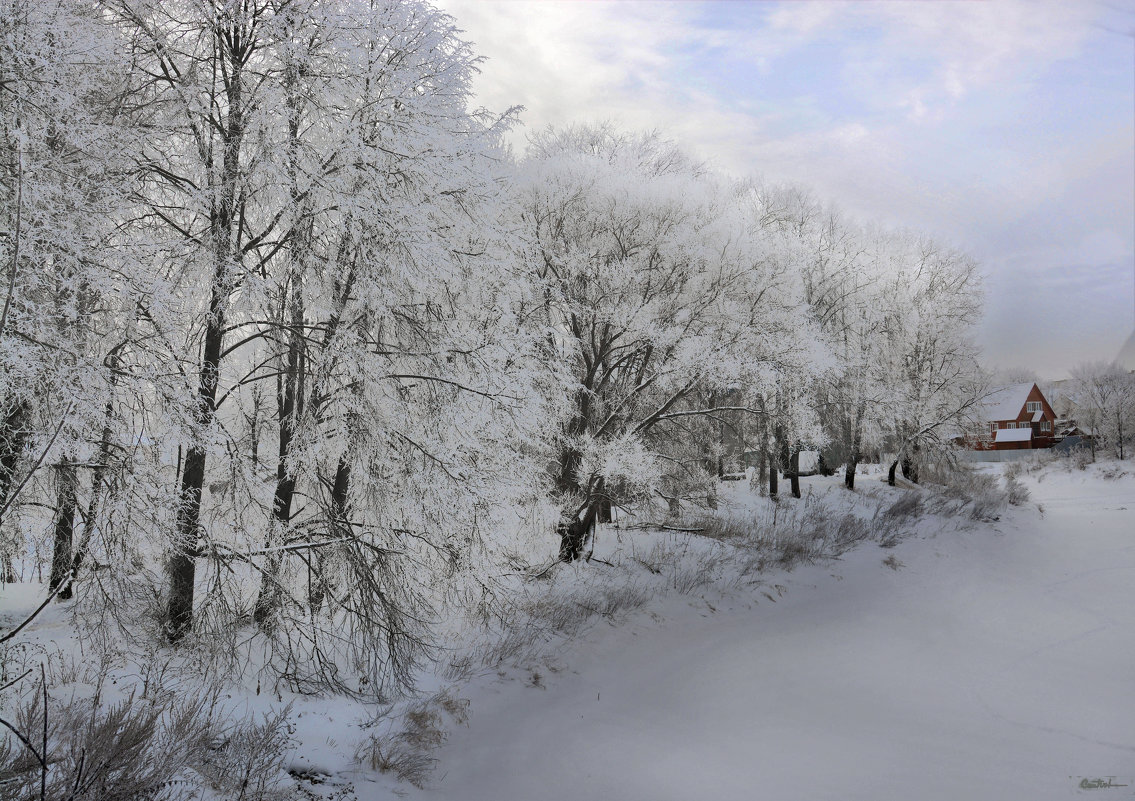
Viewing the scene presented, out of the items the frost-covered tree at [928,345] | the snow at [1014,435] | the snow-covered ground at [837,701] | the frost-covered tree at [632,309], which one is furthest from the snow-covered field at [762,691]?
the snow at [1014,435]

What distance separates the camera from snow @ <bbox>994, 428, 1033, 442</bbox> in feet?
150

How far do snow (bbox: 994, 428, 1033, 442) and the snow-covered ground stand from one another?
34185 mm

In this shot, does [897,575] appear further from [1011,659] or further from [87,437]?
[87,437]

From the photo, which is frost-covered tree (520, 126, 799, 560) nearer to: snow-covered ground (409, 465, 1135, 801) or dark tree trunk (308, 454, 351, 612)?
snow-covered ground (409, 465, 1135, 801)

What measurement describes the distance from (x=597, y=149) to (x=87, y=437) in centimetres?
1318

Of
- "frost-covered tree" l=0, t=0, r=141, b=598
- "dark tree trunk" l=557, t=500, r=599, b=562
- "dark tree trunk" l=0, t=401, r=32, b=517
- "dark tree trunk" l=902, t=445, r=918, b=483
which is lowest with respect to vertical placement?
"dark tree trunk" l=557, t=500, r=599, b=562

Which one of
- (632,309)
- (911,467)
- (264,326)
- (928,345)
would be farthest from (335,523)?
(911,467)

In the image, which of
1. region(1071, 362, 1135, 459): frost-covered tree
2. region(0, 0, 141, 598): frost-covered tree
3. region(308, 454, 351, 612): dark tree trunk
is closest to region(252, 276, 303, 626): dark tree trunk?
region(308, 454, 351, 612): dark tree trunk

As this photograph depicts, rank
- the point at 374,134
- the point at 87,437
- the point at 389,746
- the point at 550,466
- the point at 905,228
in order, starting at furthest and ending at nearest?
the point at 905,228 < the point at 550,466 < the point at 374,134 < the point at 389,746 < the point at 87,437

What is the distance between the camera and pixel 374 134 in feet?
23.8

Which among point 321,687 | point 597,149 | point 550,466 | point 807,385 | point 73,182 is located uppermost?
point 597,149

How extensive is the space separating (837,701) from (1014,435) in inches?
1766

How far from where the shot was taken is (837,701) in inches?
373

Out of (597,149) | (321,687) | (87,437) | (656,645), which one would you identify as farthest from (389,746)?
(597,149)
